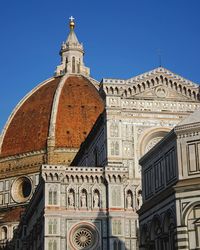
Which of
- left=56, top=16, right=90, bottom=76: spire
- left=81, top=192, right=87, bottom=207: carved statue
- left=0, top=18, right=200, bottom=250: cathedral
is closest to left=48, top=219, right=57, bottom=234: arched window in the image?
left=0, top=18, right=200, bottom=250: cathedral

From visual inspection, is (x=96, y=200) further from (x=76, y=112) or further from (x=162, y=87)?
(x=76, y=112)

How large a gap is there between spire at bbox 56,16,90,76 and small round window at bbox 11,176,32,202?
21.7 m

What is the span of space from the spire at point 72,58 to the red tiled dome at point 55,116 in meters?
5.05

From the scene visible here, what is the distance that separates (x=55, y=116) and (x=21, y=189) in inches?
416

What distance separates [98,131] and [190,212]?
2947cm

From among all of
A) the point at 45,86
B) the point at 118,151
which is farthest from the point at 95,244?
the point at 45,86

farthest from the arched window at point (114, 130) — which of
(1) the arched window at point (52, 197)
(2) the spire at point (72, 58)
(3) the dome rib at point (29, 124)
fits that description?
(2) the spire at point (72, 58)

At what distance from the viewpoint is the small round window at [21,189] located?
7425 centimetres

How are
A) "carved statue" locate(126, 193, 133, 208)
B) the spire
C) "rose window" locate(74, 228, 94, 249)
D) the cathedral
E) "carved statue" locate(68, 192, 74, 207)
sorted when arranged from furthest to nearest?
the spire < "carved statue" locate(126, 193, 133, 208) < "carved statue" locate(68, 192, 74, 207) < the cathedral < "rose window" locate(74, 228, 94, 249)

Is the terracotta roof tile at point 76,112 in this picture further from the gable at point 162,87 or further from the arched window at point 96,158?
the gable at point 162,87

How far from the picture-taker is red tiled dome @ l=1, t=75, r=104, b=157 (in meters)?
78.0

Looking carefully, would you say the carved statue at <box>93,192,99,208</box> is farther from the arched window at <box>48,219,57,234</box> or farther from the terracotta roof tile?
the terracotta roof tile

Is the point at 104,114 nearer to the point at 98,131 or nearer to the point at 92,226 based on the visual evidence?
the point at 98,131

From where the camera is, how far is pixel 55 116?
78.9 m
